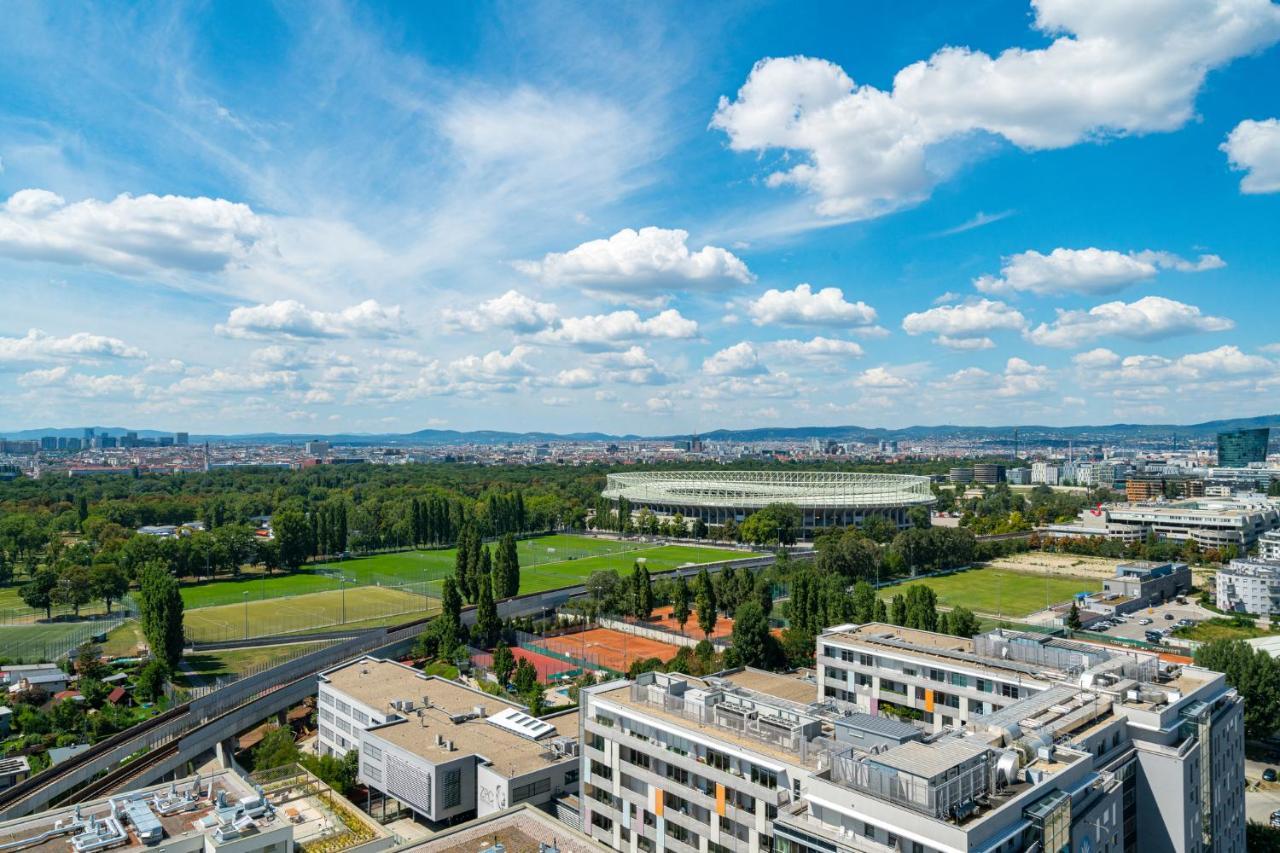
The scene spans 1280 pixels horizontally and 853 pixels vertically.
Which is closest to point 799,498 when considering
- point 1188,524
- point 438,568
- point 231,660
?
point 1188,524

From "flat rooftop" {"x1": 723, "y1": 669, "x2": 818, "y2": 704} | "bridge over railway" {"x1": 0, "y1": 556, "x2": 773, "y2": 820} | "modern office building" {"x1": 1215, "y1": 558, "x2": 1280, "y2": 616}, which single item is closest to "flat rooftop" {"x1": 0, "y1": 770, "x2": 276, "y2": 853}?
"bridge over railway" {"x1": 0, "y1": 556, "x2": 773, "y2": 820}

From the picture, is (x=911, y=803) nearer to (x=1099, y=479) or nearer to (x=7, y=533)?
(x=7, y=533)

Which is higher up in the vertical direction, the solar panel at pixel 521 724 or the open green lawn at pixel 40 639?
the solar panel at pixel 521 724

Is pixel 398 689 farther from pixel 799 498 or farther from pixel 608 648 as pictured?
pixel 799 498

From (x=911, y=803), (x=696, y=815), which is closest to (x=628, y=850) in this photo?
(x=696, y=815)

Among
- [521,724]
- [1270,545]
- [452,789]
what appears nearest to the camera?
[452,789]

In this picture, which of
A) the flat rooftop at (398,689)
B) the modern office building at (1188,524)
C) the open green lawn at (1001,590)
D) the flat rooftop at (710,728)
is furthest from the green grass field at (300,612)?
the modern office building at (1188,524)

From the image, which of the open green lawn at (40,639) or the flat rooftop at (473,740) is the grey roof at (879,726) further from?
the open green lawn at (40,639)
